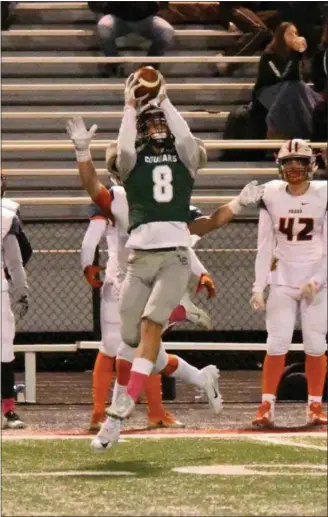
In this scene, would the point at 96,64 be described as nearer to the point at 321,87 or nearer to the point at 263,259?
the point at 321,87

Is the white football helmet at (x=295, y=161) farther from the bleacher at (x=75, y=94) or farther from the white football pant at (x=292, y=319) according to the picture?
the bleacher at (x=75, y=94)

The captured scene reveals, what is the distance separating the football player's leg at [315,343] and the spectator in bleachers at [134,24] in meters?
5.07

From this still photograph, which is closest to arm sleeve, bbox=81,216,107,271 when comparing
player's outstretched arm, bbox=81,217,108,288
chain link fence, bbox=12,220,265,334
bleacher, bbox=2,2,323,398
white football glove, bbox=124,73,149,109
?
player's outstretched arm, bbox=81,217,108,288

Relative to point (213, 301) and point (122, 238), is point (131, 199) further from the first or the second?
point (213, 301)

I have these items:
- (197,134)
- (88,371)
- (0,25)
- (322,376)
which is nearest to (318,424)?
(322,376)

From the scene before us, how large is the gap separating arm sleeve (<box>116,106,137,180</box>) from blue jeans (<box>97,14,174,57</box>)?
597 cm

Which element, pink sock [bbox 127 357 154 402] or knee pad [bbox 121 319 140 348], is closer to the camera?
pink sock [bbox 127 357 154 402]

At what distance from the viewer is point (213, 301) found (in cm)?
1079

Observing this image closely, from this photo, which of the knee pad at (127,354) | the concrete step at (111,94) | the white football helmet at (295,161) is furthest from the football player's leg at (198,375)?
the concrete step at (111,94)

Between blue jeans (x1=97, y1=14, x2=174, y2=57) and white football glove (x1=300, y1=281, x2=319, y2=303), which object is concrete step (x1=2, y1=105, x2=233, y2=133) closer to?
blue jeans (x1=97, y1=14, x2=174, y2=57)

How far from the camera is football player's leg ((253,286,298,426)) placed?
283 inches

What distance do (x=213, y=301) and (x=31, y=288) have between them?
1.21 meters

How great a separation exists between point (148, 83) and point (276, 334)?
168 centimetres

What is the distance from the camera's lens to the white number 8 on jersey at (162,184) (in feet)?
19.7
